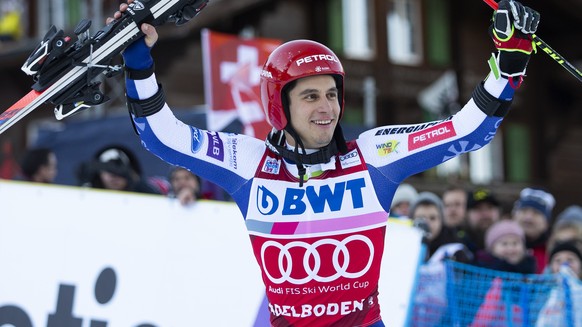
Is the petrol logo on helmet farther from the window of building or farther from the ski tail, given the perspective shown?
the window of building

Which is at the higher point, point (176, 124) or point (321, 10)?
point (321, 10)

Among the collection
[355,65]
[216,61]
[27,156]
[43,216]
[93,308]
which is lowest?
[93,308]

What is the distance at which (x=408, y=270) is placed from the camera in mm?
7043

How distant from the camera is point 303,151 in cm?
480

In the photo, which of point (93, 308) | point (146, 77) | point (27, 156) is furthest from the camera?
point (27, 156)

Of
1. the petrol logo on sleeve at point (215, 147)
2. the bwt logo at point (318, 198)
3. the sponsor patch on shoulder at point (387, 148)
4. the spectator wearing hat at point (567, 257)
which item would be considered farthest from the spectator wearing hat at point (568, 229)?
the petrol logo on sleeve at point (215, 147)

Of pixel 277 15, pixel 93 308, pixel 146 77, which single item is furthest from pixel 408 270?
pixel 277 15

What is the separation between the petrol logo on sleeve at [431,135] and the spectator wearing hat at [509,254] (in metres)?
3.40

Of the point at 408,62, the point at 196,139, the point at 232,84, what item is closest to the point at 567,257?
the point at 232,84

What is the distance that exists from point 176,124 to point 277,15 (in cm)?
1489

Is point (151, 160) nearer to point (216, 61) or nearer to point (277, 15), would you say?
point (216, 61)

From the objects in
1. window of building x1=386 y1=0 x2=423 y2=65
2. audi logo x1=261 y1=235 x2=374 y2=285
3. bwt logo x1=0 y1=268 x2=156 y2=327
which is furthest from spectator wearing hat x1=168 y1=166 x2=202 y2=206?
window of building x1=386 y1=0 x2=423 y2=65

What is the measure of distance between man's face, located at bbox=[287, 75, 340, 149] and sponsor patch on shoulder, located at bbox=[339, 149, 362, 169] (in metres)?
0.10

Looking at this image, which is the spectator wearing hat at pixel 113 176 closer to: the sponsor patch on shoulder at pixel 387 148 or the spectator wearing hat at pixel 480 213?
the spectator wearing hat at pixel 480 213
